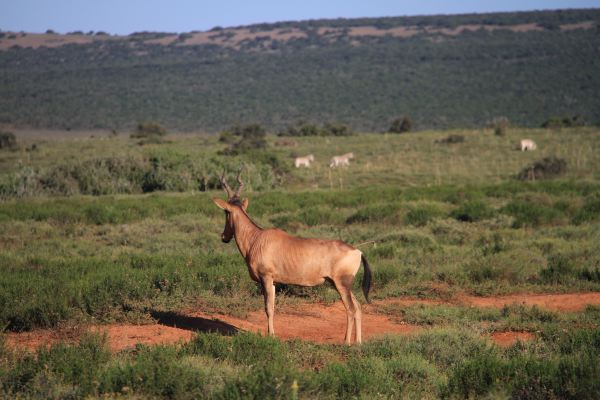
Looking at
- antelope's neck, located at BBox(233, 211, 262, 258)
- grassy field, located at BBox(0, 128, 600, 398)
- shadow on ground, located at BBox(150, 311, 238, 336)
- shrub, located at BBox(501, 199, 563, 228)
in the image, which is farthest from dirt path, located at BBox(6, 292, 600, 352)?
shrub, located at BBox(501, 199, 563, 228)

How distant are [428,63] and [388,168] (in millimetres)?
70854

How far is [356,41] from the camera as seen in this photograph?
12762cm

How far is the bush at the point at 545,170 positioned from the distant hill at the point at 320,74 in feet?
136

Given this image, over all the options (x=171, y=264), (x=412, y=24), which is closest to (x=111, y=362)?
(x=171, y=264)

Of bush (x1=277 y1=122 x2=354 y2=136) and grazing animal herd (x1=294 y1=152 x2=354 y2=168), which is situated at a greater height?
grazing animal herd (x1=294 y1=152 x2=354 y2=168)

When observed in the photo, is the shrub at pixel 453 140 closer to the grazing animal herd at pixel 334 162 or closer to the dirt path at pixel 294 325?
the grazing animal herd at pixel 334 162

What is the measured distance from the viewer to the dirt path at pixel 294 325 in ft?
32.1

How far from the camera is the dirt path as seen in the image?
979cm

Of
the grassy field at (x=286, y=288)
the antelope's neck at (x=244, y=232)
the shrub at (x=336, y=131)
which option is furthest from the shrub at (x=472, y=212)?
the shrub at (x=336, y=131)

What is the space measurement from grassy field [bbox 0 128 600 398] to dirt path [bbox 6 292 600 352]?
0.25 meters

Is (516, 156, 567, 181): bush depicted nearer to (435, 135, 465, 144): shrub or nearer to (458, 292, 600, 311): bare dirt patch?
(435, 135, 465, 144): shrub

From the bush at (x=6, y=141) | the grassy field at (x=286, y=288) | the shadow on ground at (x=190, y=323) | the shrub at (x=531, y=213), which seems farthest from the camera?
the bush at (x=6, y=141)

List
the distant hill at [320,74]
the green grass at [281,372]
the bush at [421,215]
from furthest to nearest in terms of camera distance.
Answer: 1. the distant hill at [320,74]
2. the bush at [421,215]
3. the green grass at [281,372]

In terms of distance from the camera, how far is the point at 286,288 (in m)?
12.7
